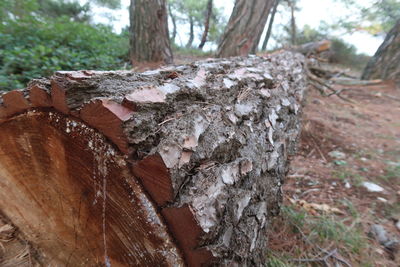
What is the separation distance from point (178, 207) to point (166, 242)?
0.12 m

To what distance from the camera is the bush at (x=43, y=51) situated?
2.72m

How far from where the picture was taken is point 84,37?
15.5ft

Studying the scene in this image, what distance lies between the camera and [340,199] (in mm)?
2121

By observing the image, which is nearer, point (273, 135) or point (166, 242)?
point (166, 242)

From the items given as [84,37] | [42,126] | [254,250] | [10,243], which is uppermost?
[84,37]

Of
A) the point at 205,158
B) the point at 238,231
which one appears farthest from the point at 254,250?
the point at 205,158

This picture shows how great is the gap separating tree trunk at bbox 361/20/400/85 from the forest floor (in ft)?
10.6

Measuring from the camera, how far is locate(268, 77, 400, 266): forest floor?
5.01 ft

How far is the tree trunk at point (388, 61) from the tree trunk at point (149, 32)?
228 inches

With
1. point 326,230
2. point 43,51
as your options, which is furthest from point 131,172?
point 43,51

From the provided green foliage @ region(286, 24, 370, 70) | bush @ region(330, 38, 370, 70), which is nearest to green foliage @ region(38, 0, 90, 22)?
green foliage @ region(286, 24, 370, 70)

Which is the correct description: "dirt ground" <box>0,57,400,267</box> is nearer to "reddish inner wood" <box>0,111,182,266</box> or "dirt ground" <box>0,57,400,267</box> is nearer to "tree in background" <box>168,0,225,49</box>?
"reddish inner wood" <box>0,111,182,266</box>

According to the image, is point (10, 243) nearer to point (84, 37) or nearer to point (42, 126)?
point (42, 126)

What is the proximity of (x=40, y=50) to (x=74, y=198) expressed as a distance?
3.10 m
